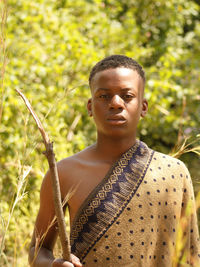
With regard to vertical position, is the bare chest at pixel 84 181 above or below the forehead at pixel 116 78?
below

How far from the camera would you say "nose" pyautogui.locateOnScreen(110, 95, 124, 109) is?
5.25ft

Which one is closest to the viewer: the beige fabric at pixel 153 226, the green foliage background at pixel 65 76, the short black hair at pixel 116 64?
the beige fabric at pixel 153 226

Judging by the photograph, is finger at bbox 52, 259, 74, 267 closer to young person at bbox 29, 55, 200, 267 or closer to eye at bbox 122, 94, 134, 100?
young person at bbox 29, 55, 200, 267

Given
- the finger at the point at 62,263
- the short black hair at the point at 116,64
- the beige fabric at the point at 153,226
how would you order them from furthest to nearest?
the short black hair at the point at 116,64 → the beige fabric at the point at 153,226 → the finger at the point at 62,263

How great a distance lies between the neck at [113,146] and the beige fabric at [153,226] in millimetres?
117

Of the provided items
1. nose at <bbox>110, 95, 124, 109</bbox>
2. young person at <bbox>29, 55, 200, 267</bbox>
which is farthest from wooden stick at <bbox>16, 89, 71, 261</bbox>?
nose at <bbox>110, 95, 124, 109</bbox>

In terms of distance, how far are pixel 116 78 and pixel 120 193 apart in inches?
16.4

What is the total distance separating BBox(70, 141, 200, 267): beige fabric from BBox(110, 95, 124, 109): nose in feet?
0.89

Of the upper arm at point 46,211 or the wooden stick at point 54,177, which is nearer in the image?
the wooden stick at point 54,177

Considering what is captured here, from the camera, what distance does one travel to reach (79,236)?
63.7 inches

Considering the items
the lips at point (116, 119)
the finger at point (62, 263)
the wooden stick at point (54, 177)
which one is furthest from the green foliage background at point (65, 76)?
the wooden stick at point (54, 177)

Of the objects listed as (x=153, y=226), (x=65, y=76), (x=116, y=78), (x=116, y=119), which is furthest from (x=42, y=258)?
(x=65, y=76)

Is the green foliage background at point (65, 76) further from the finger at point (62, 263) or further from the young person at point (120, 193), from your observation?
the finger at point (62, 263)

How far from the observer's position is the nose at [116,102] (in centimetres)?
160
